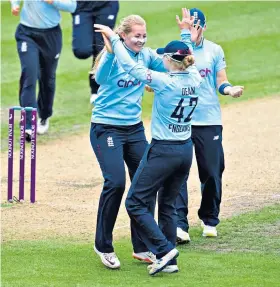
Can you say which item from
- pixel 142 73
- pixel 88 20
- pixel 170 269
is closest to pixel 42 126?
pixel 88 20

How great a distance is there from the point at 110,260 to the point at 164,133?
133cm

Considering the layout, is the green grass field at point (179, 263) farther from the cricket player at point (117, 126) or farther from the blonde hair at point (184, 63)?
the blonde hair at point (184, 63)

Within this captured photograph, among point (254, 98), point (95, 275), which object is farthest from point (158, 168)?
point (254, 98)

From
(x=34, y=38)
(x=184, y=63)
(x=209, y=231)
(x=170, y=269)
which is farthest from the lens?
(x=34, y=38)

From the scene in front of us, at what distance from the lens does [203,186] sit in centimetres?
1071

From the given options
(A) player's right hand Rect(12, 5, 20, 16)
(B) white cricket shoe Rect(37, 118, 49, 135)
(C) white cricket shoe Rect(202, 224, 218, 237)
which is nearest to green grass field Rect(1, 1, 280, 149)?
(B) white cricket shoe Rect(37, 118, 49, 135)

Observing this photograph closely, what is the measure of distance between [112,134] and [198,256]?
1496 mm

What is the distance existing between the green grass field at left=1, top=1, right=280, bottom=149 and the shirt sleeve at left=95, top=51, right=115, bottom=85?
616 centimetres

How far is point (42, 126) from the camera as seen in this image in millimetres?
16125

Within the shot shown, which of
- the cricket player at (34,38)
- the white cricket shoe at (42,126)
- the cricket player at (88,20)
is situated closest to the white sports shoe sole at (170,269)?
the cricket player at (34,38)

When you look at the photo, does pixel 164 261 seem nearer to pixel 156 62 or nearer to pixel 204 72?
pixel 156 62

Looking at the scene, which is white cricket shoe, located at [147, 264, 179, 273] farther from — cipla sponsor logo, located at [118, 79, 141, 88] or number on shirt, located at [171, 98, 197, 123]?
cipla sponsor logo, located at [118, 79, 141, 88]

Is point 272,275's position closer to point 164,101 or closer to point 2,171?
point 164,101

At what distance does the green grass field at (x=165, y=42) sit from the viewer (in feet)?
57.1
